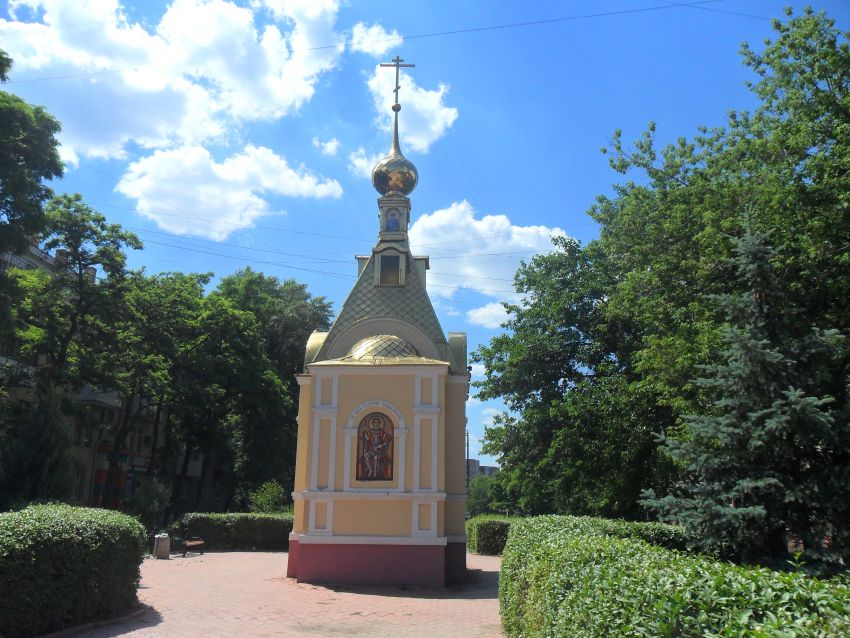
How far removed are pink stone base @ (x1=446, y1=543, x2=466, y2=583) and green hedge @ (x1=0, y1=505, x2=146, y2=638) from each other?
27.3 ft

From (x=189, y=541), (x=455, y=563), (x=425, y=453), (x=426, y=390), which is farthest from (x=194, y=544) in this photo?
(x=426, y=390)

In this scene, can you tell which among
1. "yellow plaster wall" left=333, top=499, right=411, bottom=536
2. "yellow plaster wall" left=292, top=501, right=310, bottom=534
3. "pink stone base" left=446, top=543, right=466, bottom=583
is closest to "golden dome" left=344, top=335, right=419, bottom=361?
"yellow plaster wall" left=333, top=499, right=411, bottom=536

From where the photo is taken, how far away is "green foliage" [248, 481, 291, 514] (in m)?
29.7

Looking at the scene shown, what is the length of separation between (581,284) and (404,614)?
16519 millimetres

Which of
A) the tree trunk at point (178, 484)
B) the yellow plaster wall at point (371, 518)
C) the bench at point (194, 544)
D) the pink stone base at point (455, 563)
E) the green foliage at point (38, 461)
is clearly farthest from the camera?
the tree trunk at point (178, 484)

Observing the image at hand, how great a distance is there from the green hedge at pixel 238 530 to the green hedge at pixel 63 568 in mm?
16299

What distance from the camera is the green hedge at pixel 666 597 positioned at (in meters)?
3.97

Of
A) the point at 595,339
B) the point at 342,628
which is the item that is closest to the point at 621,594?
the point at 342,628

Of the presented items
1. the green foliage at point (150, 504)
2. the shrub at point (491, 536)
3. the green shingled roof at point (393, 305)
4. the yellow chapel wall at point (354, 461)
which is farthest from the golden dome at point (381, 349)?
the shrub at point (491, 536)

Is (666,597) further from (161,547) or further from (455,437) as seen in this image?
(161,547)

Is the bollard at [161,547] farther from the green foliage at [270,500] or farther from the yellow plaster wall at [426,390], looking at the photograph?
the yellow plaster wall at [426,390]

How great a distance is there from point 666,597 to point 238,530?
2516 cm

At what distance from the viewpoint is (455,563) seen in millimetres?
17719

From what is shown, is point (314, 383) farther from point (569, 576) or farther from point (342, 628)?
point (569, 576)
